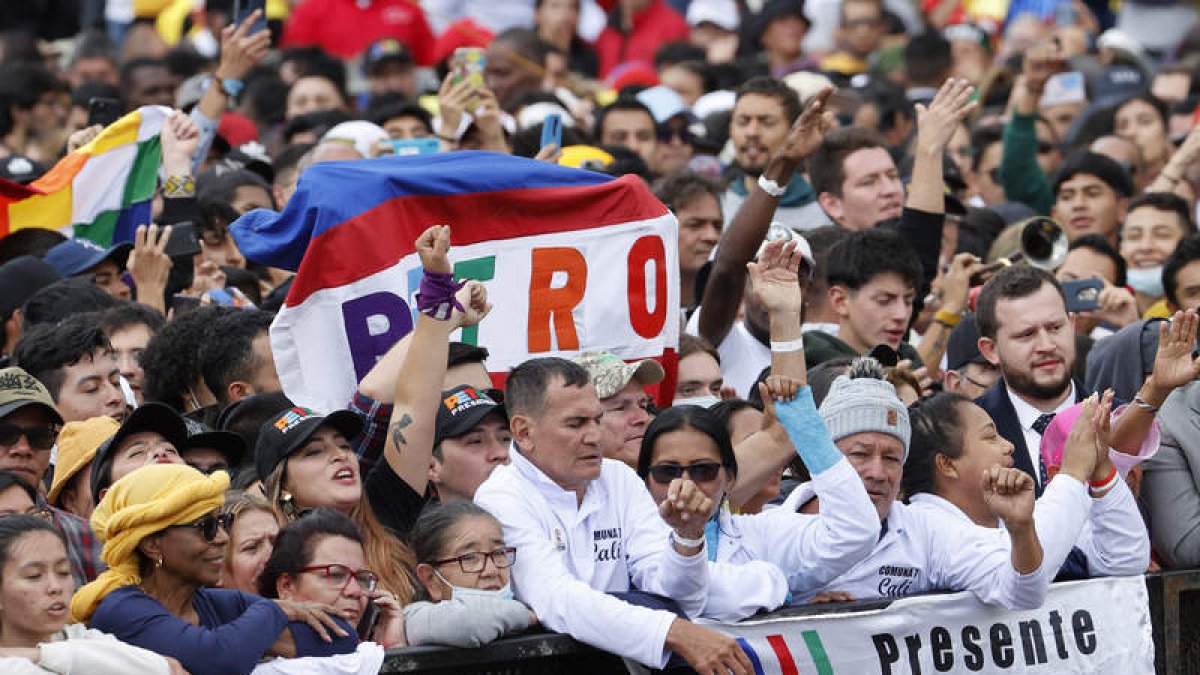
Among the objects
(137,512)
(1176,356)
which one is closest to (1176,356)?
(1176,356)

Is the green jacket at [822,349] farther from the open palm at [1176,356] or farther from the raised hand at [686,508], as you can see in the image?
the raised hand at [686,508]

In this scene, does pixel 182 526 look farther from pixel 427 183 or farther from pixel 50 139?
pixel 50 139

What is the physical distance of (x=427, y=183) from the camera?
339 inches

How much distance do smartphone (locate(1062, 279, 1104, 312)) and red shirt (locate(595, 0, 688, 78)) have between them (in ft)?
28.4

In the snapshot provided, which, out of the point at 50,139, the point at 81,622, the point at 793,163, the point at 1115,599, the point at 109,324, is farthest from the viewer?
the point at 50,139

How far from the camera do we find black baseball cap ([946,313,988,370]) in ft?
30.3

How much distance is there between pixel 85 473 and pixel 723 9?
41.1 ft

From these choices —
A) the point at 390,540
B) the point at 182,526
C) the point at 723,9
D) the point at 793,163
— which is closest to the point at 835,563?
the point at 390,540

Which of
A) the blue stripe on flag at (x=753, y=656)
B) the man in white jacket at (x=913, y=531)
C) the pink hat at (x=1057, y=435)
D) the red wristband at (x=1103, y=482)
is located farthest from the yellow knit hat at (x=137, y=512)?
the pink hat at (x=1057, y=435)

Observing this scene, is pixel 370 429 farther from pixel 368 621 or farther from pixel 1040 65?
pixel 1040 65

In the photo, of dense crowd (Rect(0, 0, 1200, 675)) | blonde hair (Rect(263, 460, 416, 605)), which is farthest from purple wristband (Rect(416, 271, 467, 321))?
blonde hair (Rect(263, 460, 416, 605))

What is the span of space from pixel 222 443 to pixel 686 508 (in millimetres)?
1660

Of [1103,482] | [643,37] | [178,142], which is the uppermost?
[178,142]

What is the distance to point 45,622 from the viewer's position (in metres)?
5.50
